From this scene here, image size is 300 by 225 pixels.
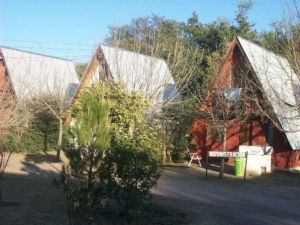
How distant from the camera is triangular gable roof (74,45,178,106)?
2426 cm

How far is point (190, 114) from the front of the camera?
2578cm

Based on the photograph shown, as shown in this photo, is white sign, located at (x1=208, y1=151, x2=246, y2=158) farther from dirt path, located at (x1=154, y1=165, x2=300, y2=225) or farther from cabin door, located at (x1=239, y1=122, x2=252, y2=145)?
cabin door, located at (x1=239, y1=122, x2=252, y2=145)

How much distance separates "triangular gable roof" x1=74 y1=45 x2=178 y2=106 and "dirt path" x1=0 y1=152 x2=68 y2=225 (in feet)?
18.7

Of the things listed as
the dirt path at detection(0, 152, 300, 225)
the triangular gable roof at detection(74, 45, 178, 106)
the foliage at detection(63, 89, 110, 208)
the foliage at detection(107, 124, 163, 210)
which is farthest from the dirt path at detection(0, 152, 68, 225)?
the triangular gable roof at detection(74, 45, 178, 106)

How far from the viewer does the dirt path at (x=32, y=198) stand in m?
10.1

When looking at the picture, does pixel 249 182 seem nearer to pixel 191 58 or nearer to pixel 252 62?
pixel 252 62

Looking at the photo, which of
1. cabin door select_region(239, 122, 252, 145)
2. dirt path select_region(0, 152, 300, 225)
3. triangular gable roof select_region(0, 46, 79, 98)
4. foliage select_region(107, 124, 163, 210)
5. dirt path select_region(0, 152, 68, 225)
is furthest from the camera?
triangular gable roof select_region(0, 46, 79, 98)

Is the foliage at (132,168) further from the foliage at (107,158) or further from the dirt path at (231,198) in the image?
the dirt path at (231,198)

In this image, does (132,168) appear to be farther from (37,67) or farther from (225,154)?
(37,67)

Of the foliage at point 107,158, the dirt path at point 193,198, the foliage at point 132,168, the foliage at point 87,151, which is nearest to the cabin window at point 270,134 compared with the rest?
the dirt path at point 193,198

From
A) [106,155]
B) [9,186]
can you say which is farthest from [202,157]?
[106,155]

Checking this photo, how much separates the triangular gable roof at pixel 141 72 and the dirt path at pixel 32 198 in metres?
5.71

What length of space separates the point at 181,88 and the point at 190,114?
1465 millimetres

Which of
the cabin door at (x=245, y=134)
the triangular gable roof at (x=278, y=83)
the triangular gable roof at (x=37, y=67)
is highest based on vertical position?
the triangular gable roof at (x=37, y=67)
